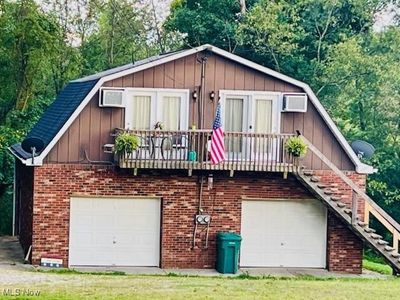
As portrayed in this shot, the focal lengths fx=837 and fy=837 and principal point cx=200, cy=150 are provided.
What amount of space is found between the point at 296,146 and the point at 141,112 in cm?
424

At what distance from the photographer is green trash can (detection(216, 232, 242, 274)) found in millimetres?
22188

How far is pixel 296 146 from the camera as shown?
72.6 feet

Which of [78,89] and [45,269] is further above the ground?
[78,89]

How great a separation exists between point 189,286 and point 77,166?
18.9ft

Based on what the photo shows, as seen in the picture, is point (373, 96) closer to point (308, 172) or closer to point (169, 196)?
point (308, 172)

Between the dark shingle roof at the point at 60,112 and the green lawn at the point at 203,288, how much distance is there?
4.63 meters

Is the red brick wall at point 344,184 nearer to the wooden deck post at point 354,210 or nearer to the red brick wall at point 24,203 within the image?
the wooden deck post at point 354,210

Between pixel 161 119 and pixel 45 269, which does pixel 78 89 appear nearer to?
pixel 161 119

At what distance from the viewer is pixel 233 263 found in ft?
72.9

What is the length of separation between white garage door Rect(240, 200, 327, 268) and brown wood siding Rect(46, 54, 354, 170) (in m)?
1.40

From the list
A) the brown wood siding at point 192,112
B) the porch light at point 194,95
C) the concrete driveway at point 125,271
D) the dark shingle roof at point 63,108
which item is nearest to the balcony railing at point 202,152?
the brown wood siding at point 192,112

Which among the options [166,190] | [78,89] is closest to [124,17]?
[78,89]

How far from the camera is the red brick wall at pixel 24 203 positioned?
76.3 ft

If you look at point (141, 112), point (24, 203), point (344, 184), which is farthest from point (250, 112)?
point (24, 203)
